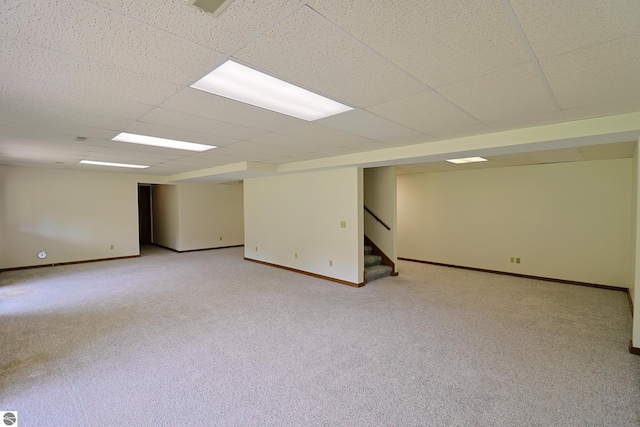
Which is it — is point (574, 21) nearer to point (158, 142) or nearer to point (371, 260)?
point (158, 142)

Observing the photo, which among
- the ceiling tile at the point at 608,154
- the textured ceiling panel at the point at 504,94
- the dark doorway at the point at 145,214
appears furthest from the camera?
the dark doorway at the point at 145,214

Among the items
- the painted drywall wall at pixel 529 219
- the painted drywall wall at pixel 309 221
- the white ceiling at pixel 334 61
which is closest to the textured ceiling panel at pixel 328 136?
the white ceiling at pixel 334 61

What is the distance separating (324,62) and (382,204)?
15.6ft

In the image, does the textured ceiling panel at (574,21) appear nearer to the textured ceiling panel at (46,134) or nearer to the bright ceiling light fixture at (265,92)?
the bright ceiling light fixture at (265,92)

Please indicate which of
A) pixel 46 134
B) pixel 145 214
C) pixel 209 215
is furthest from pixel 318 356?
pixel 145 214

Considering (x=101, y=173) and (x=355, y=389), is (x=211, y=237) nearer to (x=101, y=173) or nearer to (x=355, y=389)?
(x=101, y=173)

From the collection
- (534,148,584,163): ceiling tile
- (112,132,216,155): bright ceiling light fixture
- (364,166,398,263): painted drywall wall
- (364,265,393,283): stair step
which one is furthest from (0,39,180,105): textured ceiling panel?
(534,148,584,163): ceiling tile

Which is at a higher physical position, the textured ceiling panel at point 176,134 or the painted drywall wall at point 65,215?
the textured ceiling panel at point 176,134

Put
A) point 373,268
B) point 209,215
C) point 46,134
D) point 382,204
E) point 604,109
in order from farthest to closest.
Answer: point 209,215
point 382,204
point 373,268
point 46,134
point 604,109

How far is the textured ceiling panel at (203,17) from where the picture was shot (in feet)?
4.06

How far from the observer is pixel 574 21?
1.34 meters

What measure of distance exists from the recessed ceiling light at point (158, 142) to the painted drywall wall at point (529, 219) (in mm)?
5156

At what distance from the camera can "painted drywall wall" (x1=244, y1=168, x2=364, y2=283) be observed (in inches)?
210

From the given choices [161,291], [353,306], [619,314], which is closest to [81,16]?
[353,306]
